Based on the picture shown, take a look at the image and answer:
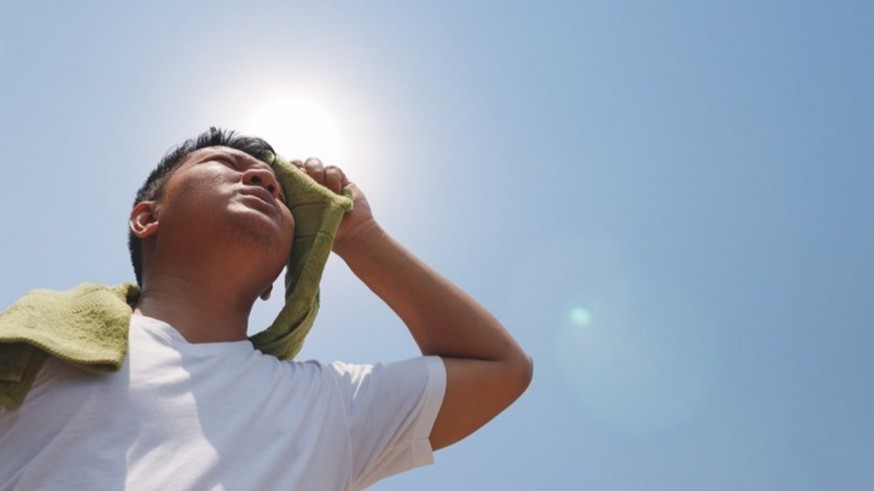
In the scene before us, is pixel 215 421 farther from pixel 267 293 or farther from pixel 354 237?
pixel 354 237

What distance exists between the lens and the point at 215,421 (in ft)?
6.89

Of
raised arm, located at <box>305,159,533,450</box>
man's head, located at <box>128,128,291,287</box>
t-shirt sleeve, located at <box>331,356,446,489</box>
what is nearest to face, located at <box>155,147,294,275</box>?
man's head, located at <box>128,128,291,287</box>

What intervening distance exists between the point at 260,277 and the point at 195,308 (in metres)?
0.27

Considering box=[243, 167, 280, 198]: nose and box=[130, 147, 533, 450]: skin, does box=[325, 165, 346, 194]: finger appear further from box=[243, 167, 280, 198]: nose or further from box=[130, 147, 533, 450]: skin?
box=[243, 167, 280, 198]: nose

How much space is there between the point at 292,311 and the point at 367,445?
672mm

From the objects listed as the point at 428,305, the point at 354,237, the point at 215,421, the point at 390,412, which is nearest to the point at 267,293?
the point at 354,237

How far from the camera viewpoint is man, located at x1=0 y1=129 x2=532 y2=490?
1.92 meters

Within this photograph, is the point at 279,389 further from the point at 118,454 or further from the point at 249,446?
the point at 118,454

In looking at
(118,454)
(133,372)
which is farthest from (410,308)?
(118,454)

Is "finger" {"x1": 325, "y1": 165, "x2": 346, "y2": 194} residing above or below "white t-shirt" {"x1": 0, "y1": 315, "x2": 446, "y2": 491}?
above

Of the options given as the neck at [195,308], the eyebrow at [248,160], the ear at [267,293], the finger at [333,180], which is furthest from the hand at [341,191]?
the neck at [195,308]

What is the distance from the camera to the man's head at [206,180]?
8.86 feet

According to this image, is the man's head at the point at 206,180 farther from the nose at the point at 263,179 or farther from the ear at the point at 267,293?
the ear at the point at 267,293

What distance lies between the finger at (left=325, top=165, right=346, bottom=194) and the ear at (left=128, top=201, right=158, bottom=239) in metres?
0.67
